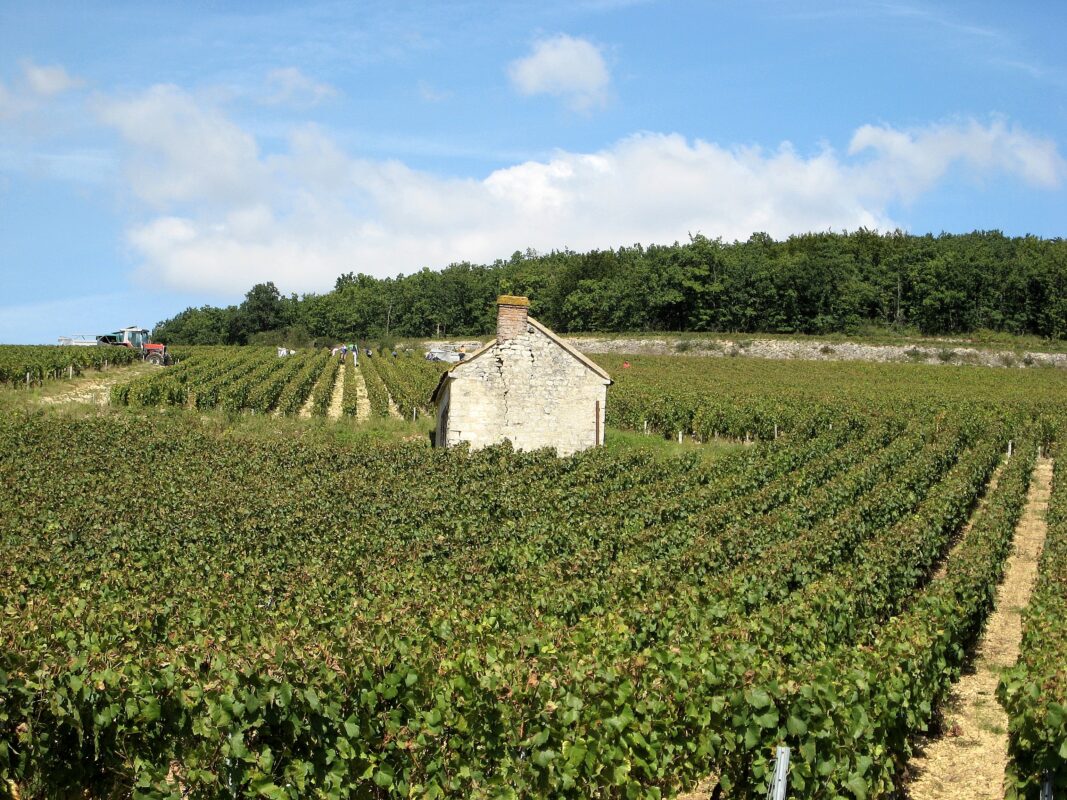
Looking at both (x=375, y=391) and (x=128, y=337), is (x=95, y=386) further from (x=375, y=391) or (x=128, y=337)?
(x=128, y=337)

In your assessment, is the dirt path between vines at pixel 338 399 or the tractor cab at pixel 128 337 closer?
the dirt path between vines at pixel 338 399

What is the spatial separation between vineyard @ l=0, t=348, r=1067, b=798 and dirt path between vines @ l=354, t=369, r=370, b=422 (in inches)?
546

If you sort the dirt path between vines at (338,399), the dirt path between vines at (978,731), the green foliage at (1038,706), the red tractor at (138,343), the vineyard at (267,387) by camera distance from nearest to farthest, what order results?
the green foliage at (1038,706), the dirt path between vines at (978,731), the vineyard at (267,387), the dirt path between vines at (338,399), the red tractor at (138,343)

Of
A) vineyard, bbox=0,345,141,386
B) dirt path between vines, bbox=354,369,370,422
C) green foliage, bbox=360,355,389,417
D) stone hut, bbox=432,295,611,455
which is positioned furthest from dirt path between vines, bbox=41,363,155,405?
stone hut, bbox=432,295,611,455

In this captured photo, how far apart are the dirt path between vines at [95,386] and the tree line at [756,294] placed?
43.1m

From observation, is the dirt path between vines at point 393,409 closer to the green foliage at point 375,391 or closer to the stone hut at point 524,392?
the green foliage at point 375,391

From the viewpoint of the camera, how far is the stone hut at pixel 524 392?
2838cm

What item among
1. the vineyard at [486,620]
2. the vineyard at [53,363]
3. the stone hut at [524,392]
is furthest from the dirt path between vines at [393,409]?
the vineyard at [53,363]

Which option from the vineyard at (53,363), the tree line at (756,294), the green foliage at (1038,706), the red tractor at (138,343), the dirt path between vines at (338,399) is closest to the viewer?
the green foliage at (1038,706)

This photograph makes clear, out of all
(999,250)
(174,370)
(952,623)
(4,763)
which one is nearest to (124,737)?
(4,763)

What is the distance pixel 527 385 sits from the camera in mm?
28672

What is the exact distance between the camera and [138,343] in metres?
74.3

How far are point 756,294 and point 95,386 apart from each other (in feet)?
213

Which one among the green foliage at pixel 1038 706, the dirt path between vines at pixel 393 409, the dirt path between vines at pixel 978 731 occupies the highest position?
the dirt path between vines at pixel 393 409
